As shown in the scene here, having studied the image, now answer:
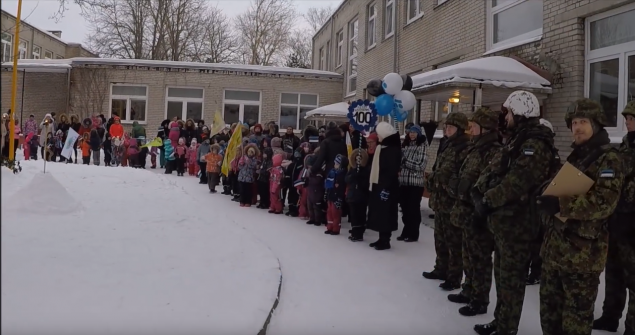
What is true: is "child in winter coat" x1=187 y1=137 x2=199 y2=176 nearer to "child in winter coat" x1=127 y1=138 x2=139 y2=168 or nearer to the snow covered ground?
"child in winter coat" x1=127 y1=138 x2=139 y2=168

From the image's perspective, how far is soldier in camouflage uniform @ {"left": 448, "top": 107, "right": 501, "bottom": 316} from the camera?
177 inches

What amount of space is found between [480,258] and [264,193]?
6.22 m

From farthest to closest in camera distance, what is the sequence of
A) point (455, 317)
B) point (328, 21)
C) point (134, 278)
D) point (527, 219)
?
point (328, 21) < point (455, 317) < point (134, 278) < point (527, 219)

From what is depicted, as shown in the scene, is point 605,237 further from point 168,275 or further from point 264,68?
point 264,68

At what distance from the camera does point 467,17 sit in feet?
37.2

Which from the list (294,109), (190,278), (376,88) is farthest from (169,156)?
(190,278)

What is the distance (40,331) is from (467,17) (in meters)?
10.7

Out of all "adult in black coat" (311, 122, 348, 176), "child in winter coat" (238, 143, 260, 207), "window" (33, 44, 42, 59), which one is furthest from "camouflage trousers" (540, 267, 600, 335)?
"window" (33, 44, 42, 59)

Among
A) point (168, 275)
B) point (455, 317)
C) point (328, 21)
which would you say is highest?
point (328, 21)

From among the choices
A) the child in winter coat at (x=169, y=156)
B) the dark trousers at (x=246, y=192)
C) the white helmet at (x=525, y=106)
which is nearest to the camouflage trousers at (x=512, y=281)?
the white helmet at (x=525, y=106)

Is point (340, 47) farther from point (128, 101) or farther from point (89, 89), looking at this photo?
point (89, 89)

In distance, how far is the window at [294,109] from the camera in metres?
23.9

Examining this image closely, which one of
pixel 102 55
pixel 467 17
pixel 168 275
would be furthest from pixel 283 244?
pixel 102 55

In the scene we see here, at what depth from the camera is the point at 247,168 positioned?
33.3 feet
